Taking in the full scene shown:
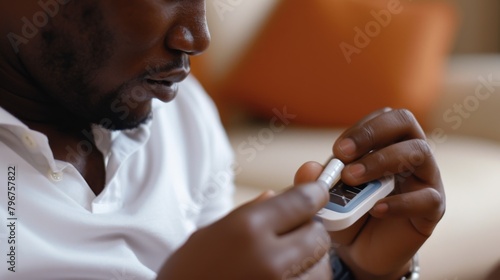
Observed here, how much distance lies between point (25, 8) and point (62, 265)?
0.29 meters

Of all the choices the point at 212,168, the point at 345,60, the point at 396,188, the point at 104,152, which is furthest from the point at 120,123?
the point at 345,60

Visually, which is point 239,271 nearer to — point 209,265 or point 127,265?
point 209,265

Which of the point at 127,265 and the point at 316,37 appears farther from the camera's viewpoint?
the point at 316,37

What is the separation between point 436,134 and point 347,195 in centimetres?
98

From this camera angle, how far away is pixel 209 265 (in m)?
0.45

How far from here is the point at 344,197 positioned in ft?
1.94

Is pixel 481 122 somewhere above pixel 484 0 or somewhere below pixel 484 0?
below

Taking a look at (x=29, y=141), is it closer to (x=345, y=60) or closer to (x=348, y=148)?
(x=348, y=148)

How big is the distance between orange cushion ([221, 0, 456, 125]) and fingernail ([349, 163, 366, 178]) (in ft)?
2.92

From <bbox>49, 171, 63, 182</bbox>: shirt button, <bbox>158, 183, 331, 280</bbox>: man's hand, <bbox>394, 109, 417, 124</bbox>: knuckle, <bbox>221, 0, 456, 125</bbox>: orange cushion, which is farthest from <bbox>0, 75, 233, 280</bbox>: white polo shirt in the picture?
<bbox>221, 0, 456, 125</bbox>: orange cushion

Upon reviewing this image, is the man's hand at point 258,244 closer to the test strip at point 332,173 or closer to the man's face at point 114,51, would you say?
the test strip at point 332,173

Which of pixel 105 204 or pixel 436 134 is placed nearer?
pixel 105 204

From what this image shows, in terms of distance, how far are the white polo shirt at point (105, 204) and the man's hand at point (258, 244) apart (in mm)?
207

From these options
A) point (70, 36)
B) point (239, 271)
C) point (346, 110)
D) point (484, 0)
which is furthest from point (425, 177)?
point (484, 0)
